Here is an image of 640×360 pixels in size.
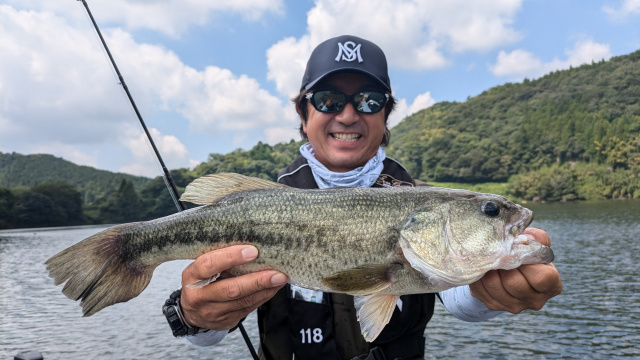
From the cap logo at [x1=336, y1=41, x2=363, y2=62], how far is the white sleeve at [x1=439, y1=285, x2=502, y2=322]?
2393 mm

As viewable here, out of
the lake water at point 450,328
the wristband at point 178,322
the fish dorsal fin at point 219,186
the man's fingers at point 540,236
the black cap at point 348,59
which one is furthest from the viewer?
the lake water at point 450,328

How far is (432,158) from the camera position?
134625mm

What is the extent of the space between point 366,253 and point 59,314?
29219mm

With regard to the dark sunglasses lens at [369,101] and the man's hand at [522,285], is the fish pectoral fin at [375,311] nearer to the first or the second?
the man's hand at [522,285]

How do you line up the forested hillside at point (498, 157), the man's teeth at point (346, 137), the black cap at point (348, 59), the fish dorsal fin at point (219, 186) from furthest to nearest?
the forested hillside at point (498, 157)
the man's teeth at point (346, 137)
the black cap at point (348, 59)
the fish dorsal fin at point (219, 186)

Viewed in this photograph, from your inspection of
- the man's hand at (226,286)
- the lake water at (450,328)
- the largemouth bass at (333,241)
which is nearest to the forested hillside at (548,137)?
the lake water at (450,328)

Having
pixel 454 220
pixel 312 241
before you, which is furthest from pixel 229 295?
pixel 454 220

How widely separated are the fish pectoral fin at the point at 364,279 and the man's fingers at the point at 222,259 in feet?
1.86

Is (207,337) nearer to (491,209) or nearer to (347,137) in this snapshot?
(347,137)

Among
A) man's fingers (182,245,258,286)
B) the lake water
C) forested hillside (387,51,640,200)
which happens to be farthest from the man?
forested hillside (387,51,640,200)

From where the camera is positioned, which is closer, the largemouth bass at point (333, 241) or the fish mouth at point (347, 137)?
the largemouth bass at point (333, 241)

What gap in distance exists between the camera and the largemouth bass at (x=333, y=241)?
291 centimetres

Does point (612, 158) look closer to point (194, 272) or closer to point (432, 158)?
point (432, 158)

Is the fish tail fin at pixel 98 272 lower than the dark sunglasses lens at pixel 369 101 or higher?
lower
